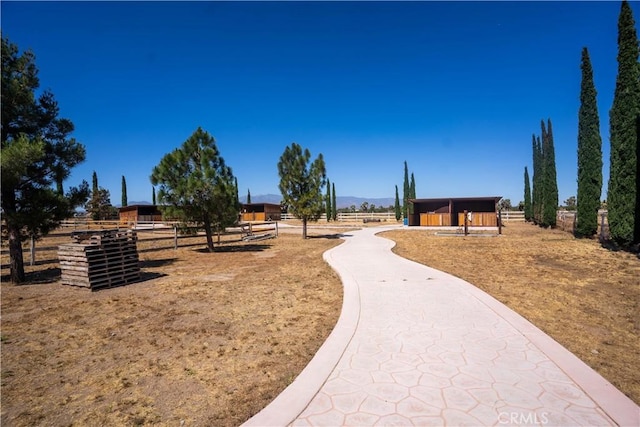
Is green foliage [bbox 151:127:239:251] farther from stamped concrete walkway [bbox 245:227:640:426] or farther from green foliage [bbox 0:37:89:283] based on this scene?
stamped concrete walkway [bbox 245:227:640:426]

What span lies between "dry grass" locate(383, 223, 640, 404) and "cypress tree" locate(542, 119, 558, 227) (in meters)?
15.0

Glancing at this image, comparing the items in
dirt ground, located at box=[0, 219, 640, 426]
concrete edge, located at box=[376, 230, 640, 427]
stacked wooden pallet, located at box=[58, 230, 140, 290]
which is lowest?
dirt ground, located at box=[0, 219, 640, 426]

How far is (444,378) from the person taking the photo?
158 inches

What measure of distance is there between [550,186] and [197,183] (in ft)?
102

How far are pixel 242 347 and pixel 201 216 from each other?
14.2 meters

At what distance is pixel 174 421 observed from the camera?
3422 mm

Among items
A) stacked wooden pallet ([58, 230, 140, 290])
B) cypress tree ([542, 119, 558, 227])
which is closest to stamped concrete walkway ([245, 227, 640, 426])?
stacked wooden pallet ([58, 230, 140, 290])

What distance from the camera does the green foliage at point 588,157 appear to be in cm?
2003

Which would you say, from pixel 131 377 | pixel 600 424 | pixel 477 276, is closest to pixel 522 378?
pixel 600 424

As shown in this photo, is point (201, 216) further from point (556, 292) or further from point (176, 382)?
point (556, 292)

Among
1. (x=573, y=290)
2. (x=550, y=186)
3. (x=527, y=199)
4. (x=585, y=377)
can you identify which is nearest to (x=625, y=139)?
(x=573, y=290)

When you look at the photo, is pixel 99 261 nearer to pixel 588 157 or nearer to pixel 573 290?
pixel 573 290

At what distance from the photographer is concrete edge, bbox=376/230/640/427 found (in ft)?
10.8

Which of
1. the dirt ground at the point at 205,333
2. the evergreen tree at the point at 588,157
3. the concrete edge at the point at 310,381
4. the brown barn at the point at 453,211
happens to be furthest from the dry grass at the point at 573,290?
the brown barn at the point at 453,211
